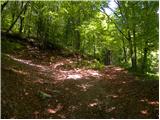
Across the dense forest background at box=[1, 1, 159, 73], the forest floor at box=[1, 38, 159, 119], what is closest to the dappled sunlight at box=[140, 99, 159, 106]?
the forest floor at box=[1, 38, 159, 119]

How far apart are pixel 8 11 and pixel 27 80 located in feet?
59.6

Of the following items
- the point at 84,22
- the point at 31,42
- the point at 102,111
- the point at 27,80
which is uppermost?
the point at 84,22

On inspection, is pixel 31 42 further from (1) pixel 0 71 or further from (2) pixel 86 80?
(1) pixel 0 71

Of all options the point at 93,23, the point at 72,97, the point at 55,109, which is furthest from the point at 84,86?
the point at 93,23

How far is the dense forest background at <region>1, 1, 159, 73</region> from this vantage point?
17788mm

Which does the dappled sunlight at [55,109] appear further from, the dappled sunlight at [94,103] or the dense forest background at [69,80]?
the dappled sunlight at [94,103]

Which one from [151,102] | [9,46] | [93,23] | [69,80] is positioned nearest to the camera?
[151,102]

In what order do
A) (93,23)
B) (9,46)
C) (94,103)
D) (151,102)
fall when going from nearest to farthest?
(151,102) → (94,103) → (9,46) → (93,23)

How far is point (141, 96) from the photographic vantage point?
1248cm

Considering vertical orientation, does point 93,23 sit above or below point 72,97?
above

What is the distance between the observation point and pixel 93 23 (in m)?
33.0

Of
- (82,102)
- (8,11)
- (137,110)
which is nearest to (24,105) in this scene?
(82,102)

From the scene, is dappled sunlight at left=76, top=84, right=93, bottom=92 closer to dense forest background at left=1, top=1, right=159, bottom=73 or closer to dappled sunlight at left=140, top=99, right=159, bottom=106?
dappled sunlight at left=140, top=99, right=159, bottom=106

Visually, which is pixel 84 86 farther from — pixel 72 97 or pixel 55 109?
pixel 55 109
